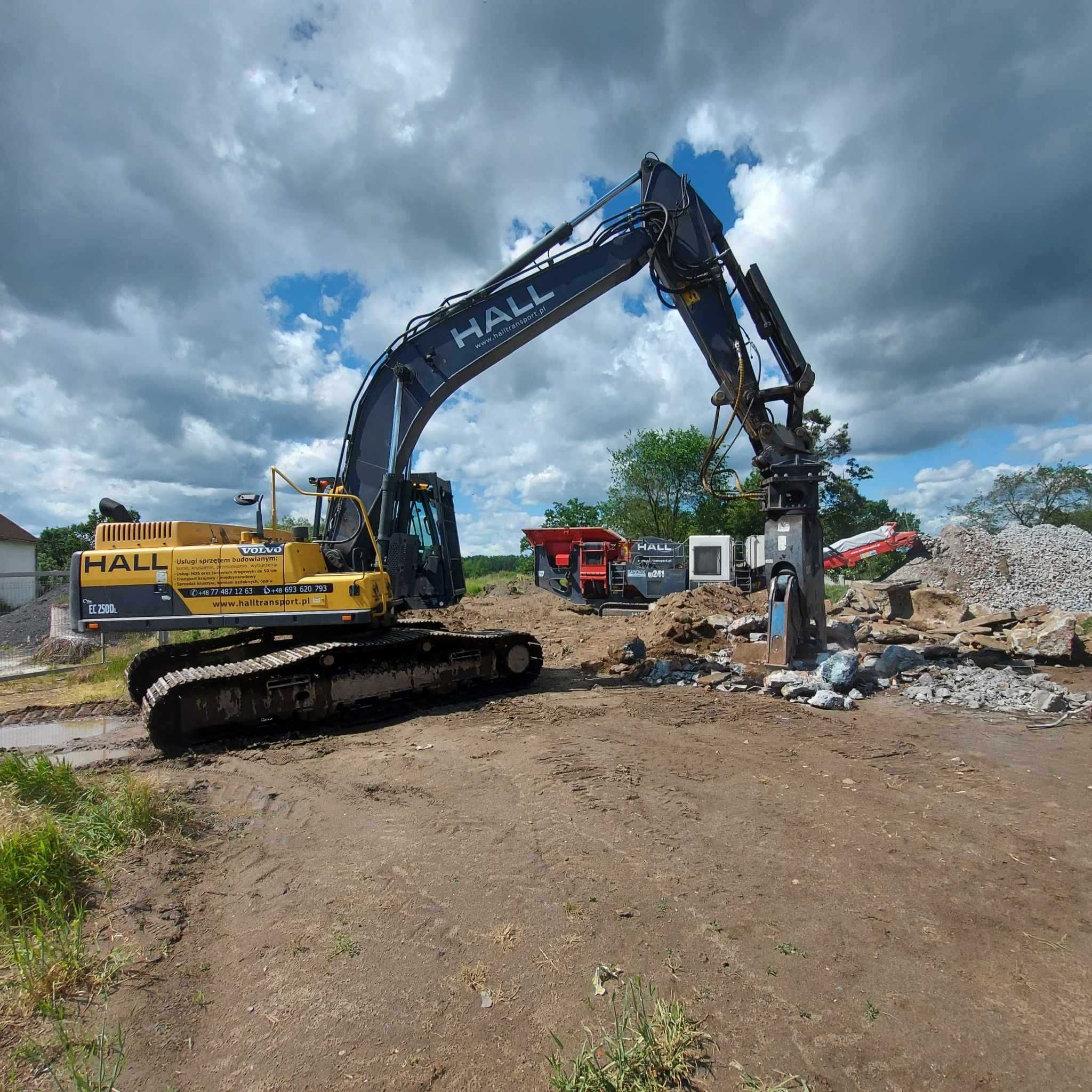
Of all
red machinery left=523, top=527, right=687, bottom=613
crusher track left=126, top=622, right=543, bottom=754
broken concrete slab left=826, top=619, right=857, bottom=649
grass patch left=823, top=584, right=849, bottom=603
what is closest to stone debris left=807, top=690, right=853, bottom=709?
broken concrete slab left=826, top=619, right=857, bottom=649

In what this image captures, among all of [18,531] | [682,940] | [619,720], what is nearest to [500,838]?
[682,940]

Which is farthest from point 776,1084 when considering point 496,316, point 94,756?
point 496,316

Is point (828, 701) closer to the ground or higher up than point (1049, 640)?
closer to the ground

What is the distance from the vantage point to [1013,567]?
16.3 meters

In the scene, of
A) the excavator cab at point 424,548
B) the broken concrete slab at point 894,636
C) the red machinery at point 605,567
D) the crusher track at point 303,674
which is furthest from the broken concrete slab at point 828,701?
the red machinery at point 605,567

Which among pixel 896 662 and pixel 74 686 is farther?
pixel 74 686

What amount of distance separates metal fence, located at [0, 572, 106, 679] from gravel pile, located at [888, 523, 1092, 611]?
644 inches

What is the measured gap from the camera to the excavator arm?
8305mm

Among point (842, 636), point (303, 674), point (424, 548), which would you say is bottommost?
point (842, 636)

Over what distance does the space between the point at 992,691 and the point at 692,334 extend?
562cm

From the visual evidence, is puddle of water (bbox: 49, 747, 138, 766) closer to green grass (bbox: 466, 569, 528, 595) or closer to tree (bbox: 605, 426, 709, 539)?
green grass (bbox: 466, 569, 528, 595)

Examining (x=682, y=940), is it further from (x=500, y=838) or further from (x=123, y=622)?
(x=123, y=622)

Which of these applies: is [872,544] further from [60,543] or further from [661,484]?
[60,543]

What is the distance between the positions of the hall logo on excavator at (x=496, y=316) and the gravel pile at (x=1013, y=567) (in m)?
10.6
